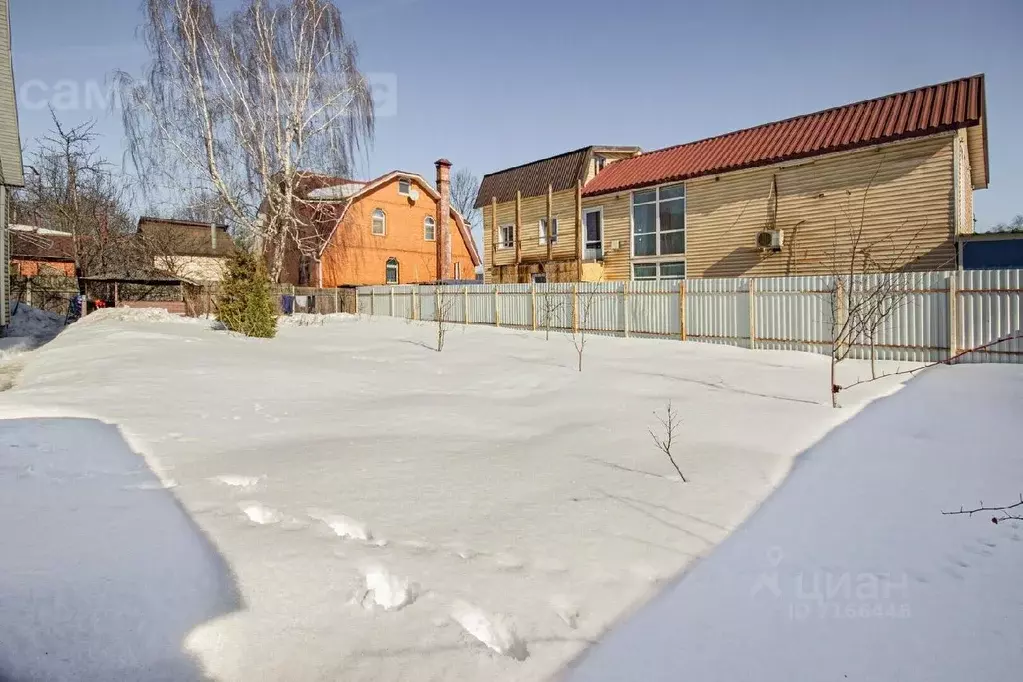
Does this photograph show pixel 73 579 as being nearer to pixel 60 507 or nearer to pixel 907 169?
pixel 60 507

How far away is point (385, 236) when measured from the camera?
2847cm

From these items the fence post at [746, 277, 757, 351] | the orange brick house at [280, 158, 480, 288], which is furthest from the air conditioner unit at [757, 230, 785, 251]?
the orange brick house at [280, 158, 480, 288]

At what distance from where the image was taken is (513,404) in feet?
23.2

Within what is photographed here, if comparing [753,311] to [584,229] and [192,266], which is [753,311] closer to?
[584,229]

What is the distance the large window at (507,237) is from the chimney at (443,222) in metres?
4.73

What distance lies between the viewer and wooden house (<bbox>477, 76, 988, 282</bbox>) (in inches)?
523

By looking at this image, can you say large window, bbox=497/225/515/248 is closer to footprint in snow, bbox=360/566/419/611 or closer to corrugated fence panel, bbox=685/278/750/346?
corrugated fence panel, bbox=685/278/750/346

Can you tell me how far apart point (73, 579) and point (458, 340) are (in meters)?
12.0

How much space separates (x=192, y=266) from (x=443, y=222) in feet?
51.0

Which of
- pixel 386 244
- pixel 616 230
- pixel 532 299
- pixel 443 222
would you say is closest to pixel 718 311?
pixel 532 299

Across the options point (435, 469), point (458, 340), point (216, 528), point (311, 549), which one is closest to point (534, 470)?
point (435, 469)

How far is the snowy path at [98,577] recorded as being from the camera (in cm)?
201

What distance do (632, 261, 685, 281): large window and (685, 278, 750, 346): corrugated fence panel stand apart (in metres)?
5.54

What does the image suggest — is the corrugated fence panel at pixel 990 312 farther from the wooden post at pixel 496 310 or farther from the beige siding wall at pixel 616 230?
the wooden post at pixel 496 310
